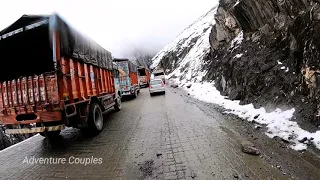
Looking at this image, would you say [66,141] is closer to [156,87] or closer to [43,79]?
[43,79]

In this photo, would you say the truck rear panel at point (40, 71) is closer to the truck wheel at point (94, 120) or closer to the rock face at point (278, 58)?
the truck wheel at point (94, 120)

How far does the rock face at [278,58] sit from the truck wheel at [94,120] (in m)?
6.17

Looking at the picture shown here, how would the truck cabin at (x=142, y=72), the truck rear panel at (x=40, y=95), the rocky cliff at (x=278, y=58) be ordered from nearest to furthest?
1. the truck rear panel at (x=40, y=95)
2. the rocky cliff at (x=278, y=58)
3. the truck cabin at (x=142, y=72)

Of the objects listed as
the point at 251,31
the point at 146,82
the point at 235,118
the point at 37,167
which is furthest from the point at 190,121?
the point at 146,82

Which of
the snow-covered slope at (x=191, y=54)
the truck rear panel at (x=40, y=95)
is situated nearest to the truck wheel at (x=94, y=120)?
the truck rear panel at (x=40, y=95)

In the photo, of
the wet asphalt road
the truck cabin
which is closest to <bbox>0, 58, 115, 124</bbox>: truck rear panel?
the wet asphalt road

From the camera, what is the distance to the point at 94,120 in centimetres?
808

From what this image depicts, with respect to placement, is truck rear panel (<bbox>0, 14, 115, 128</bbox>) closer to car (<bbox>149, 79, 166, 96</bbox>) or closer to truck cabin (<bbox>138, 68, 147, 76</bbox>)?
car (<bbox>149, 79, 166, 96</bbox>)

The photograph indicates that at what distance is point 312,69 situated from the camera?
699 cm

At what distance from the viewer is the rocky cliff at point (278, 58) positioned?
7.07 m

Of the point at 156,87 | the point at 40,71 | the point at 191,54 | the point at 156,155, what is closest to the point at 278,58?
the point at 156,155

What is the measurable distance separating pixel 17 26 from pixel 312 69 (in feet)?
29.3

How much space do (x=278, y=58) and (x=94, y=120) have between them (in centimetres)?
795

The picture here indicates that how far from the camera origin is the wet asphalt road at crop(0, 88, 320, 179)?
4.62m
